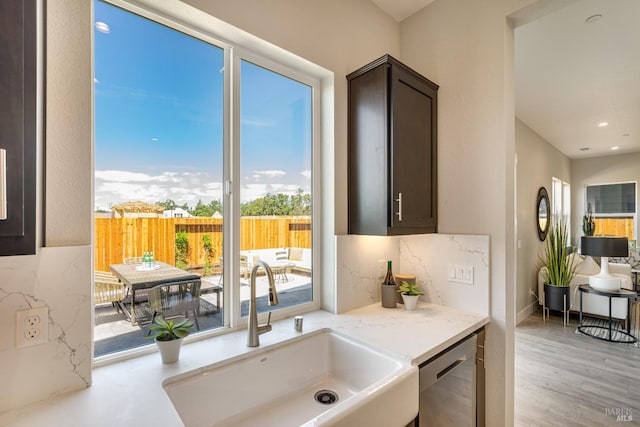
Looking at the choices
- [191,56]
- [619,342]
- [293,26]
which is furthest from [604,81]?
[191,56]

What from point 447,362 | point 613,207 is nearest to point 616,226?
point 613,207

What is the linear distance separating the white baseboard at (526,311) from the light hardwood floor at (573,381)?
47 centimetres

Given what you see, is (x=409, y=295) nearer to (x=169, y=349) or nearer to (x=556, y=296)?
(x=169, y=349)

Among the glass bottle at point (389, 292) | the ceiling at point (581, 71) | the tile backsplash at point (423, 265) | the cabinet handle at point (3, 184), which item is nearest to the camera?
the cabinet handle at point (3, 184)

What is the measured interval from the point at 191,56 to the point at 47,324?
3.95 feet

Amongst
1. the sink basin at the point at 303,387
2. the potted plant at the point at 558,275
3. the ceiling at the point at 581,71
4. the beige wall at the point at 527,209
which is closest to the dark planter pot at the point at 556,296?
the potted plant at the point at 558,275

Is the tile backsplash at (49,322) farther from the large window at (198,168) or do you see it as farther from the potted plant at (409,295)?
the potted plant at (409,295)

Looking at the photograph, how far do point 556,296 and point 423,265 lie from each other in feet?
11.0

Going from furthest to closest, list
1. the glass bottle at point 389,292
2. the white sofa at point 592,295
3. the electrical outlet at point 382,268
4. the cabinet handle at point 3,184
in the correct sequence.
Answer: the white sofa at point 592,295 → the electrical outlet at point 382,268 → the glass bottle at point 389,292 → the cabinet handle at point 3,184

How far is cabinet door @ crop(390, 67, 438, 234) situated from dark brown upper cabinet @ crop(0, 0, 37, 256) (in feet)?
4.60

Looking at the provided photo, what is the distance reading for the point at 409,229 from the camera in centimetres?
175

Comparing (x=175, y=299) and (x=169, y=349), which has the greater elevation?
(x=175, y=299)

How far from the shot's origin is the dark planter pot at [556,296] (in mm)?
4082

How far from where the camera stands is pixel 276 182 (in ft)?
5.65
